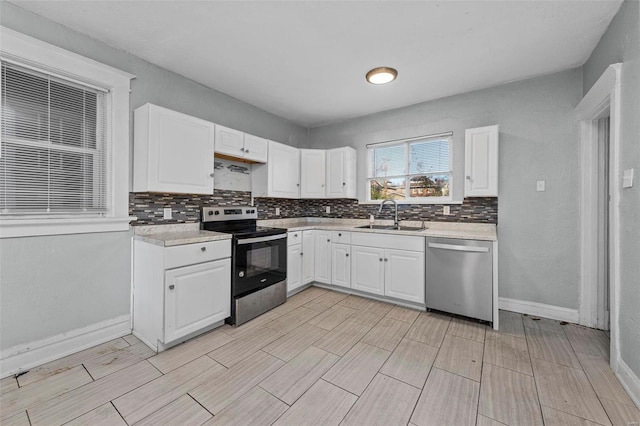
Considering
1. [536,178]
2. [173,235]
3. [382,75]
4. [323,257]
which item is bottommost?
[323,257]

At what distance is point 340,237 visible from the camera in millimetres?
3428

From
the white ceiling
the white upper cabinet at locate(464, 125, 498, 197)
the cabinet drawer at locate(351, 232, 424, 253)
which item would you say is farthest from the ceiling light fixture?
the cabinet drawer at locate(351, 232, 424, 253)

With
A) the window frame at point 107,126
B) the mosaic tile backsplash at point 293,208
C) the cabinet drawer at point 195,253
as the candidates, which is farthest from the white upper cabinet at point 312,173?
the window frame at point 107,126

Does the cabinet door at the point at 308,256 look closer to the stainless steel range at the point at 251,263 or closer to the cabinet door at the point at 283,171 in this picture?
the stainless steel range at the point at 251,263

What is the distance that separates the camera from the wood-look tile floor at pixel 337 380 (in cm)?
145

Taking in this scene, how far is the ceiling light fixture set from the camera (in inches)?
102

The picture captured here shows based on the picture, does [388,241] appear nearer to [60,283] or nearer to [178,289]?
[178,289]

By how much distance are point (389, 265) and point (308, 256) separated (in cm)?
107

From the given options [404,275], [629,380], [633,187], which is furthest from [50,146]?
[629,380]

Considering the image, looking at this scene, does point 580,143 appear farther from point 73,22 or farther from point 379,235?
point 73,22

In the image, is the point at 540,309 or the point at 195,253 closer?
the point at 195,253

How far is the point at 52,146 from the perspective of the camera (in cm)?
200

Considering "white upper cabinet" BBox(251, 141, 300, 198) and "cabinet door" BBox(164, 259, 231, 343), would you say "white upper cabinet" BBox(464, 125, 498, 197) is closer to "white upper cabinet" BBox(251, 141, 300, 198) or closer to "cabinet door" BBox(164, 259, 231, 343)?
"white upper cabinet" BBox(251, 141, 300, 198)

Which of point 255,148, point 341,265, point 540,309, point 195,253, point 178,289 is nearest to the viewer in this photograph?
point 178,289
